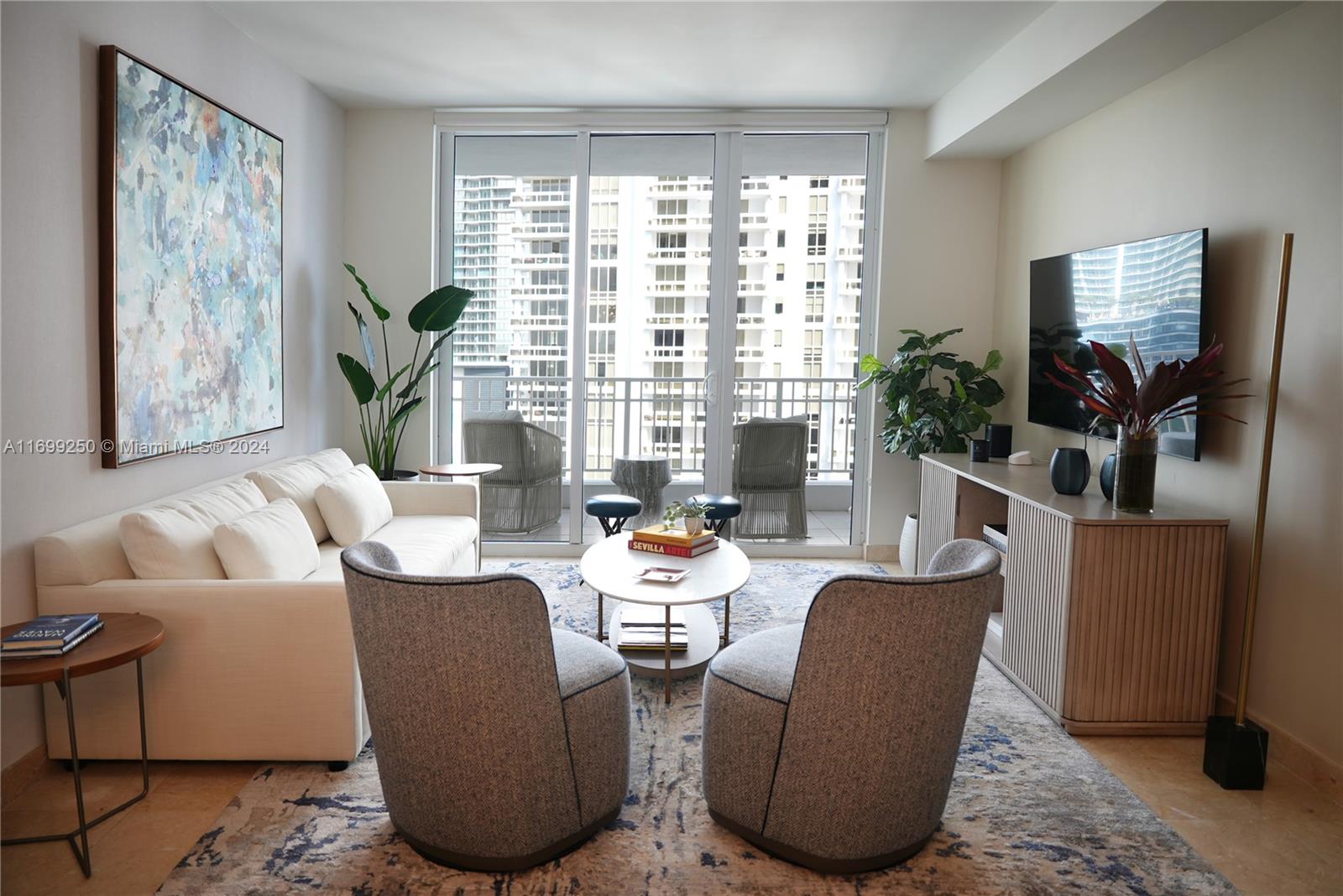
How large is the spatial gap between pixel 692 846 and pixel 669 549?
1458 mm

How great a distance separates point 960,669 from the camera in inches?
82.0

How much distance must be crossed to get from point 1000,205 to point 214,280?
4.28 m

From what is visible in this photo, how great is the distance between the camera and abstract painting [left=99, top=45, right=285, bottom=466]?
2.95m

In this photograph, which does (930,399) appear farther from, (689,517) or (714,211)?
(689,517)

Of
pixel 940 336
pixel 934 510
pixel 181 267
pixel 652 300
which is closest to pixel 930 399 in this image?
pixel 940 336

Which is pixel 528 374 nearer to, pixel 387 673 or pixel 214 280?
pixel 214 280

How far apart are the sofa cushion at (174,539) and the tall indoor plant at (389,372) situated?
183 centimetres

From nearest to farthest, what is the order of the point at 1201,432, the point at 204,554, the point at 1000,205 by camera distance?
1. the point at 204,554
2. the point at 1201,432
3. the point at 1000,205

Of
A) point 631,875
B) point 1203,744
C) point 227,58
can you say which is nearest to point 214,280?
point 227,58

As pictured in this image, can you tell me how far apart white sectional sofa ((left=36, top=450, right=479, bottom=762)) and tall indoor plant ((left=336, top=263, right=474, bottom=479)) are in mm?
2292

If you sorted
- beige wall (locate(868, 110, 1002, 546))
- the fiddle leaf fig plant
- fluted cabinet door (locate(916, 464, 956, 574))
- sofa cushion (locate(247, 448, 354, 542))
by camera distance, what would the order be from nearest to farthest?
sofa cushion (locate(247, 448, 354, 542)) → fluted cabinet door (locate(916, 464, 956, 574)) → the fiddle leaf fig plant → beige wall (locate(868, 110, 1002, 546))

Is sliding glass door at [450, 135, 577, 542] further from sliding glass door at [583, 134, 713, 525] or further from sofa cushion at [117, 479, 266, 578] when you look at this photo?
sofa cushion at [117, 479, 266, 578]

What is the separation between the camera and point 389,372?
535cm

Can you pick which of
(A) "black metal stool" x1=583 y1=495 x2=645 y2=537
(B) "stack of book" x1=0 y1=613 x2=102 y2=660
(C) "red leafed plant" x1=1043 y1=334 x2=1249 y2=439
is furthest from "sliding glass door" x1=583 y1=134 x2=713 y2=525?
(B) "stack of book" x1=0 y1=613 x2=102 y2=660
